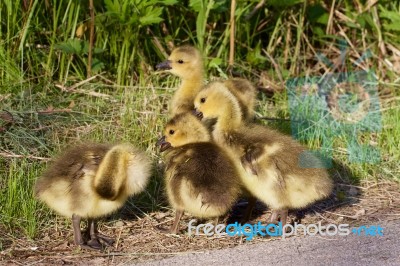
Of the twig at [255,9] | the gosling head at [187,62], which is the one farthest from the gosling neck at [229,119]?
the twig at [255,9]

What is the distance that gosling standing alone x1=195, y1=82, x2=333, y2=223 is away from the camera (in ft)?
15.3

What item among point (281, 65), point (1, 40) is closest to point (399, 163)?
point (281, 65)

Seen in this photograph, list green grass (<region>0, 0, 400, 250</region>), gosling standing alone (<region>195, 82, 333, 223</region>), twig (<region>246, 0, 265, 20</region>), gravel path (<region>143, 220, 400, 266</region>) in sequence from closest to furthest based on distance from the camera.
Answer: gravel path (<region>143, 220, 400, 266</region>), gosling standing alone (<region>195, 82, 333, 223</region>), green grass (<region>0, 0, 400, 250</region>), twig (<region>246, 0, 265, 20</region>)

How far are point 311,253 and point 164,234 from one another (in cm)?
89

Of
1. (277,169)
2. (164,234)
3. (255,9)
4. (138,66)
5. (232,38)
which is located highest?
(255,9)

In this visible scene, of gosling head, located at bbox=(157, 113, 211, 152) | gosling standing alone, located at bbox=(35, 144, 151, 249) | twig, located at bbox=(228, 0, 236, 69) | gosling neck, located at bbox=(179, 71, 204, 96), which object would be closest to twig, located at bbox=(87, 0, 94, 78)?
gosling neck, located at bbox=(179, 71, 204, 96)

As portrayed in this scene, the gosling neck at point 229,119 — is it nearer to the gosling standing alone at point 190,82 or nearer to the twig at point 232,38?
the gosling standing alone at point 190,82

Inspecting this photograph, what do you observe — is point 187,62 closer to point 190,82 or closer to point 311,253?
point 190,82

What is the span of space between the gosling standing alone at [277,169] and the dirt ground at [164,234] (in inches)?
10.0

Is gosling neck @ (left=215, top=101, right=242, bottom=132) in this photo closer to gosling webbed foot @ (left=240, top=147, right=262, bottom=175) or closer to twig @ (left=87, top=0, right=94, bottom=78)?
gosling webbed foot @ (left=240, top=147, right=262, bottom=175)

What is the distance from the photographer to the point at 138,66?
680 cm

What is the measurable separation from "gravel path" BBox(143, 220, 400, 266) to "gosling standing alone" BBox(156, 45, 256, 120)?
1141 mm

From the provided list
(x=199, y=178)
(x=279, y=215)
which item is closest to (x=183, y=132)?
(x=199, y=178)

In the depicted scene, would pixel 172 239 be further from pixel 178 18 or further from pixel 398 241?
pixel 178 18
